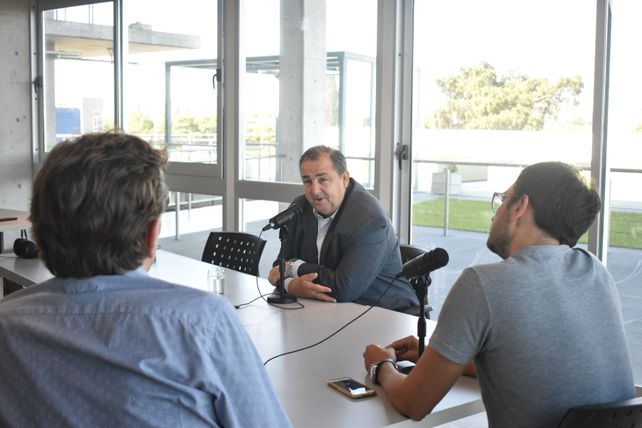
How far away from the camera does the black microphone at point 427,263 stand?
207cm

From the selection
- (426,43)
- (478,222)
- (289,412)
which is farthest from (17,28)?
(289,412)

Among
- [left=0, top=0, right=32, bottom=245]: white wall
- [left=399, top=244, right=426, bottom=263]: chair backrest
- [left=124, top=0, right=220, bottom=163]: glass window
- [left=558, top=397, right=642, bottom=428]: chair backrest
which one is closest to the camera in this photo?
[left=558, top=397, right=642, bottom=428]: chair backrest

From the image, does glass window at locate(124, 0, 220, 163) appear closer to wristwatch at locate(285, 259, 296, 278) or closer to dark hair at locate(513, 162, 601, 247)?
wristwatch at locate(285, 259, 296, 278)

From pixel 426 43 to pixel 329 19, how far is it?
81 cm

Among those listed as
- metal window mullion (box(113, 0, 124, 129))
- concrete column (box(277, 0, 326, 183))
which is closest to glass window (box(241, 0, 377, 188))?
concrete column (box(277, 0, 326, 183))

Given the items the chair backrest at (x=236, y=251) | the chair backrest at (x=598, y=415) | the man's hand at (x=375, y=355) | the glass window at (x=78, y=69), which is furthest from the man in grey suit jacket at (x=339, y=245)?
the glass window at (x=78, y=69)

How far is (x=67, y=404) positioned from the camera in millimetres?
1146

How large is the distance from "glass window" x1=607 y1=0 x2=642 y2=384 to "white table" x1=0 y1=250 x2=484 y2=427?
1.59 meters

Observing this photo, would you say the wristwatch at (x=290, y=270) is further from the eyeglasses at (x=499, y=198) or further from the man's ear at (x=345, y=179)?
the eyeglasses at (x=499, y=198)

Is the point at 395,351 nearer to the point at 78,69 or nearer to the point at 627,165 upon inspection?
the point at 627,165

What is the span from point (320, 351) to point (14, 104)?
6.41 m

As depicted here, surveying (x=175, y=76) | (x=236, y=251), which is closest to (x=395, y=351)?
(x=236, y=251)

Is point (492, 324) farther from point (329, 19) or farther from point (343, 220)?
point (329, 19)

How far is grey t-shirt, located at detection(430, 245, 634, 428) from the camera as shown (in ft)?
5.49
